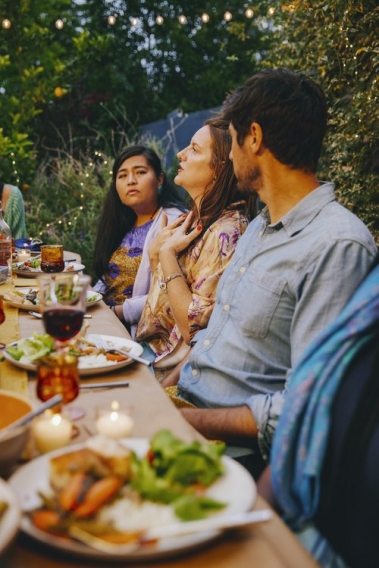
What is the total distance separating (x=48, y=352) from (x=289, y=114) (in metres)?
0.98

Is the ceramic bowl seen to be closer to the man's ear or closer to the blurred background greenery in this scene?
the man's ear

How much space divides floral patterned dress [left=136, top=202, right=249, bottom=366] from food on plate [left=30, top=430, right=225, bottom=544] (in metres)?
1.40

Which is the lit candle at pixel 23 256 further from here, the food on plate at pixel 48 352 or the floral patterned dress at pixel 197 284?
the food on plate at pixel 48 352

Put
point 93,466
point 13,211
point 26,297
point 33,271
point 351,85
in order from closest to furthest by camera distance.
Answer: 1. point 93,466
2. point 26,297
3. point 33,271
4. point 351,85
5. point 13,211

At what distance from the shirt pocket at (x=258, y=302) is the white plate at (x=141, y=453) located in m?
0.78

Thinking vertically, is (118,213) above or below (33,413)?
below

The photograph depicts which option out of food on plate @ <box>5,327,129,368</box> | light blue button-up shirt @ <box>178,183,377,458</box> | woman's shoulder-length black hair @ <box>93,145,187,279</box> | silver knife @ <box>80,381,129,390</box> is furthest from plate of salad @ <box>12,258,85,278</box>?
silver knife @ <box>80,381,129,390</box>

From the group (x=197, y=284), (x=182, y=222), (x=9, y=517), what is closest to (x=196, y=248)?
(x=197, y=284)

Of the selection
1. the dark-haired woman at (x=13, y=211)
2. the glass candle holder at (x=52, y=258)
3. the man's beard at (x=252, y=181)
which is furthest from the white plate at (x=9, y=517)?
the dark-haired woman at (x=13, y=211)

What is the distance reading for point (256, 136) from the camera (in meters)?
2.01

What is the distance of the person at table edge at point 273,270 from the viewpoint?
1.68 meters

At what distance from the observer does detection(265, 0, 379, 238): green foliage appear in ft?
14.5

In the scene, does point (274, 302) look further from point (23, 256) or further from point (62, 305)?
point (23, 256)

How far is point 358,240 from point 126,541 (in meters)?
1.06
